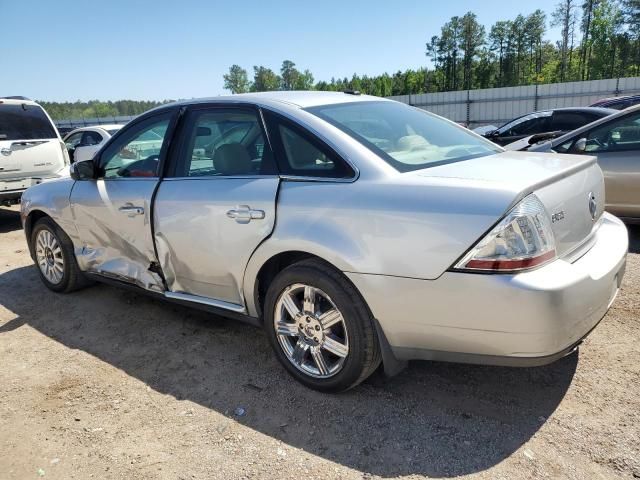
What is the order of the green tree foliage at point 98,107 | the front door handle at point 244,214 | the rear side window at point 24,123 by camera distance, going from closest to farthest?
the front door handle at point 244,214, the rear side window at point 24,123, the green tree foliage at point 98,107

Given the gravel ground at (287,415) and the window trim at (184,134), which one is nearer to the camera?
the gravel ground at (287,415)

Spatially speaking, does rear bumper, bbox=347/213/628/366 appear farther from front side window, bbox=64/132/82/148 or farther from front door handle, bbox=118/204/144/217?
front side window, bbox=64/132/82/148

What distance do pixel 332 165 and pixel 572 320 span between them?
4.48ft

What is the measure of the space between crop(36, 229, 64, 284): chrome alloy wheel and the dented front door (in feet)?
A: 1.45

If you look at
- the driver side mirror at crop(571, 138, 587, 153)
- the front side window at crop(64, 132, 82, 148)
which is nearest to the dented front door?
the driver side mirror at crop(571, 138, 587, 153)

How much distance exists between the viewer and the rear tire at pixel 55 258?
446cm

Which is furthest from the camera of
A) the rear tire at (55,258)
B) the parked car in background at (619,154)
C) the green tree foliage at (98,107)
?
the green tree foliage at (98,107)

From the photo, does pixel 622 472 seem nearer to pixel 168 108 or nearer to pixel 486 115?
pixel 168 108

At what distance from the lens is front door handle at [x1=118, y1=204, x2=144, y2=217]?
352 cm

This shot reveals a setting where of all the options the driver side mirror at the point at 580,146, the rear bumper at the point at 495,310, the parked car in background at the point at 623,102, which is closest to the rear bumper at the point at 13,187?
the rear bumper at the point at 495,310

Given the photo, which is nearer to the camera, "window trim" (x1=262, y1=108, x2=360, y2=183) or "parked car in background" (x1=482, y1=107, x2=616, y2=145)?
"window trim" (x1=262, y1=108, x2=360, y2=183)

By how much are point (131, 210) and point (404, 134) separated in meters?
2.01

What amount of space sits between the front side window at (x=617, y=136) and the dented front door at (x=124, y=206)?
458 cm

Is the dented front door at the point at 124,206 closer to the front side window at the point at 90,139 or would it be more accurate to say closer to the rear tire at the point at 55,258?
the rear tire at the point at 55,258
